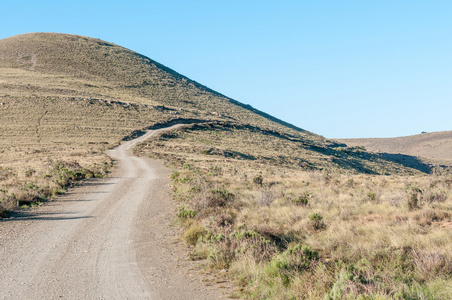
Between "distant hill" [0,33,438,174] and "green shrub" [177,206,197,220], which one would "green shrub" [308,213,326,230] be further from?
"distant hill" [0,33,438,174]

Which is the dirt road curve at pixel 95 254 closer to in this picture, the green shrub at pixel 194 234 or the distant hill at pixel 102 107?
the green shrub at pixel 194 234

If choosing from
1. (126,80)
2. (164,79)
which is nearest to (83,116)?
(126,80)

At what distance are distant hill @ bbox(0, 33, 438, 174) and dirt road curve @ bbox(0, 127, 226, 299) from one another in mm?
26818

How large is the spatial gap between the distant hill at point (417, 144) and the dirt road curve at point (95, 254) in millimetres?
121902

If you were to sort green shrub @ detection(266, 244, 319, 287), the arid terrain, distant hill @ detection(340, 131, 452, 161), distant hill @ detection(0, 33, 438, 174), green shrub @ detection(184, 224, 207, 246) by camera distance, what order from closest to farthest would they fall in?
the arid terrain, green shrub @ detection(266, 244, 319, 287), green shrub @ detection(184, 224, 207, 246), distant hill @ detection(0, 33, 438, 174), distant hill @ detection(340, 131, 452, 161)

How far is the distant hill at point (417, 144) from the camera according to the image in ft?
386

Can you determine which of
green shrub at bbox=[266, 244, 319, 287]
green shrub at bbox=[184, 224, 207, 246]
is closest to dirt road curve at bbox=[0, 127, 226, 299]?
green shrub at bbox=[184, 224, 207, 246]

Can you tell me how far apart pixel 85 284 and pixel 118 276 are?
609 mm

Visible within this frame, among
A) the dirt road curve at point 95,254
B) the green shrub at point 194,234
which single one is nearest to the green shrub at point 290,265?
the dirt road curve at point 95,254

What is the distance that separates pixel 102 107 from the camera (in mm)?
81500

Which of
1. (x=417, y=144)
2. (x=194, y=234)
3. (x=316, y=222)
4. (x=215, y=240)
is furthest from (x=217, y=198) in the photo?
(x=417, y=144)

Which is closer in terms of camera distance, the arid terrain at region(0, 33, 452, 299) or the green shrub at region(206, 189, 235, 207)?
the arid terrain at region(0, 33, 452, 299)

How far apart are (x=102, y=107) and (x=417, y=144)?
112 meters

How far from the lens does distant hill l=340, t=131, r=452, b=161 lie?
118 m
